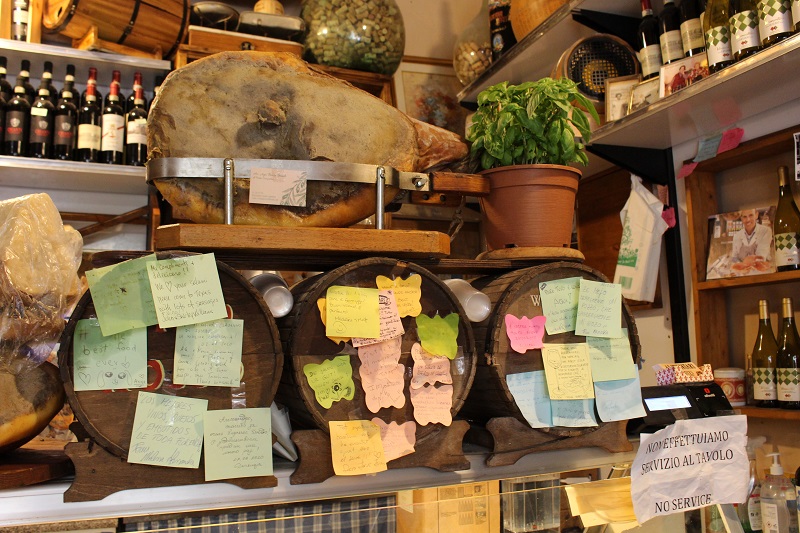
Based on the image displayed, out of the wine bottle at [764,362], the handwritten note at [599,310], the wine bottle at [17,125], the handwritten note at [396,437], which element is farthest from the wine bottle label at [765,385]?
the wine bottle at [17,125]

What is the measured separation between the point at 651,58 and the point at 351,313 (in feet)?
5.76

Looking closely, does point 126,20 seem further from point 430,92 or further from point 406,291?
point 406,291

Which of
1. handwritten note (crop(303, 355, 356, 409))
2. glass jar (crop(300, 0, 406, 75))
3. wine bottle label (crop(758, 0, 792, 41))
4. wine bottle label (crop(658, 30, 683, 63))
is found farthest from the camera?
glass jar (crop(300, 0, 406, 75))

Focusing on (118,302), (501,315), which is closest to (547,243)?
(501,315)

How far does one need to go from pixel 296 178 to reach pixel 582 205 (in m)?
2.30

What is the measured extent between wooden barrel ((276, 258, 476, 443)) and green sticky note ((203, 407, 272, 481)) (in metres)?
0.08

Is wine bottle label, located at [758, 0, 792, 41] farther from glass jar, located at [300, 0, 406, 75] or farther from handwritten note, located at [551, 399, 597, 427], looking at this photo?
glass jar, located at [300, 0, 406, 75]

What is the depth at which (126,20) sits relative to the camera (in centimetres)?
284

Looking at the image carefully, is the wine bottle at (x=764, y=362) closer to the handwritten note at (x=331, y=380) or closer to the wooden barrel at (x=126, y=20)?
the handwritten note at (x=331, y=380)

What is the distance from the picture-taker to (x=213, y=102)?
3.72 ft

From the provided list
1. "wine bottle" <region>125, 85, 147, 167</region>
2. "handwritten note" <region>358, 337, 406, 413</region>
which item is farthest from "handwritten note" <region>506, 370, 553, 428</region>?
"wine bottle" <region>125, 85, 147, 167</region>

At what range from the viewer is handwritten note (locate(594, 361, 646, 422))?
129 centimetres

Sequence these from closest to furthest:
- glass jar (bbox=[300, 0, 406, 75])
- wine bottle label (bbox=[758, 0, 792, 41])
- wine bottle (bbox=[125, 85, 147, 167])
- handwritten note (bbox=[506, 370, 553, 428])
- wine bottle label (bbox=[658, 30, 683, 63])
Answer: handwritten note (bbox=[506, 370, 553, 428]), wine bottle label (bbox=[758, 0, 792, 41]), wine bottle label (bbox=[658, 30, 683, 63]), wine bottle (bbox=[125, 85, 147, 167]), glass jar (bbox=[300, 0, 406, 75])

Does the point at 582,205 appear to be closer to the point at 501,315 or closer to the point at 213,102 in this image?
the point at 501,315
